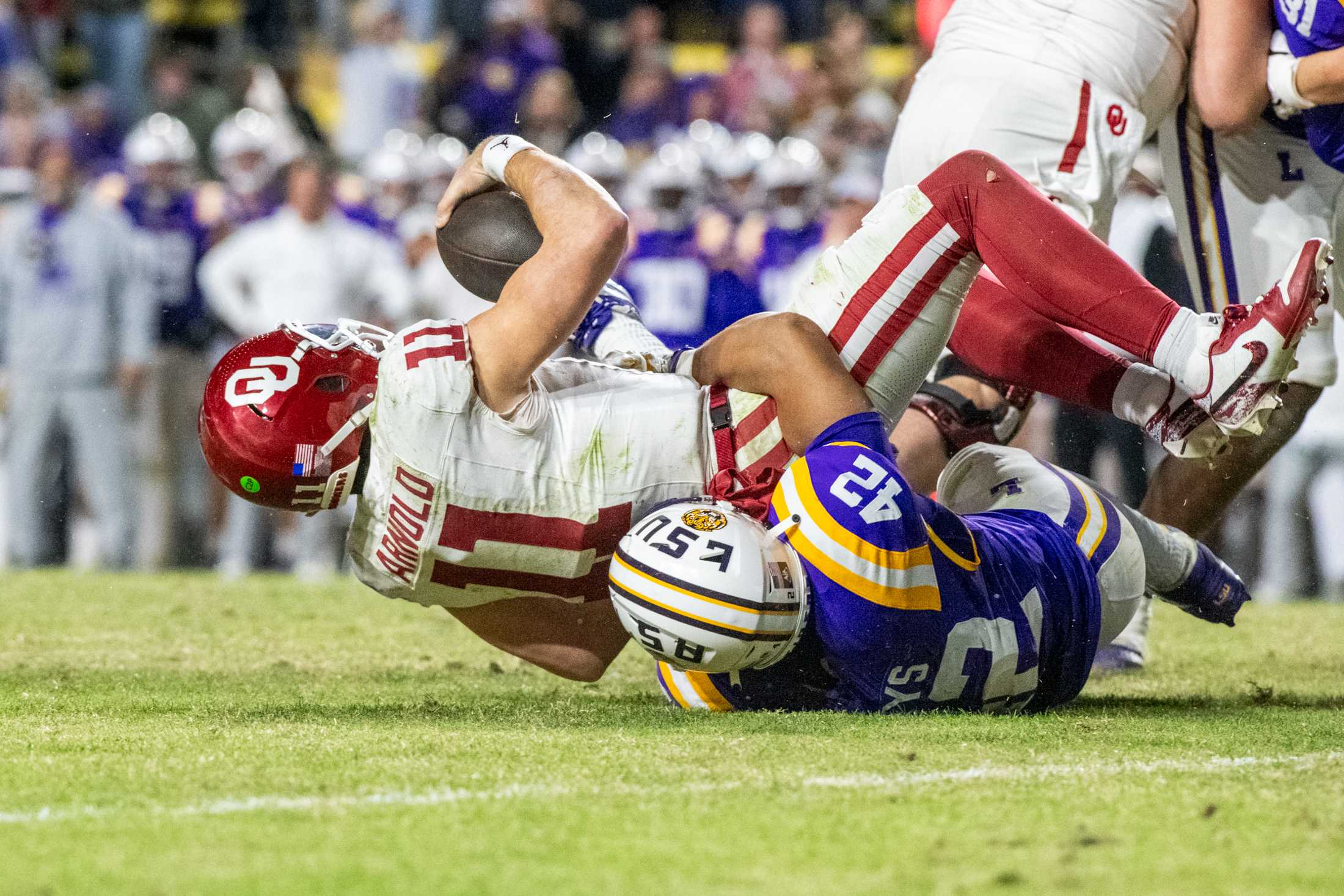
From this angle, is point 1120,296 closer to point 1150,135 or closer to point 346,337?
point 1150,135

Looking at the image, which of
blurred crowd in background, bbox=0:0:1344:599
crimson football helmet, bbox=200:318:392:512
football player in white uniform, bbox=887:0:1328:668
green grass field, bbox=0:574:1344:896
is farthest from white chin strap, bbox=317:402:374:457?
blurred crowd in background, bbox=0:0:1344:599

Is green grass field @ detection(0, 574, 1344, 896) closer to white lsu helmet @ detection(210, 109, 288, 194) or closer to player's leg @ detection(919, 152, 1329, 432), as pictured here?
player's leg @ detection(919, 152, 1329, 432)

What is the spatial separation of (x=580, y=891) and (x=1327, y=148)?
128 inches

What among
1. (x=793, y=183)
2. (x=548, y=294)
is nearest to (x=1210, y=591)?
(x=548, y=294)

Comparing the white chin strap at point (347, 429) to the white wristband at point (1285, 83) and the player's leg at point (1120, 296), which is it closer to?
the player's leg at point (1120, 296)

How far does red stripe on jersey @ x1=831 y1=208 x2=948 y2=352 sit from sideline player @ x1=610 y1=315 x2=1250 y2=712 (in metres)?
0.10

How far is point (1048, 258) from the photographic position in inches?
142

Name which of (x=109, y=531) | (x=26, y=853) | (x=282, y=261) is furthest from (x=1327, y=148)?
(x=109, y=531)

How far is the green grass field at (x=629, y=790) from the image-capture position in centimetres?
223

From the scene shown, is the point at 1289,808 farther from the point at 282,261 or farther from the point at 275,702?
the point at 282,261

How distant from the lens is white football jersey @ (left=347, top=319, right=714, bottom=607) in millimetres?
3449

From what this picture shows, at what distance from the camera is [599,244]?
11.6 feet

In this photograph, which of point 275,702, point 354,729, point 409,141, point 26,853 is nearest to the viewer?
point 26,853

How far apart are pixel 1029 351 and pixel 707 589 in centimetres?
134
